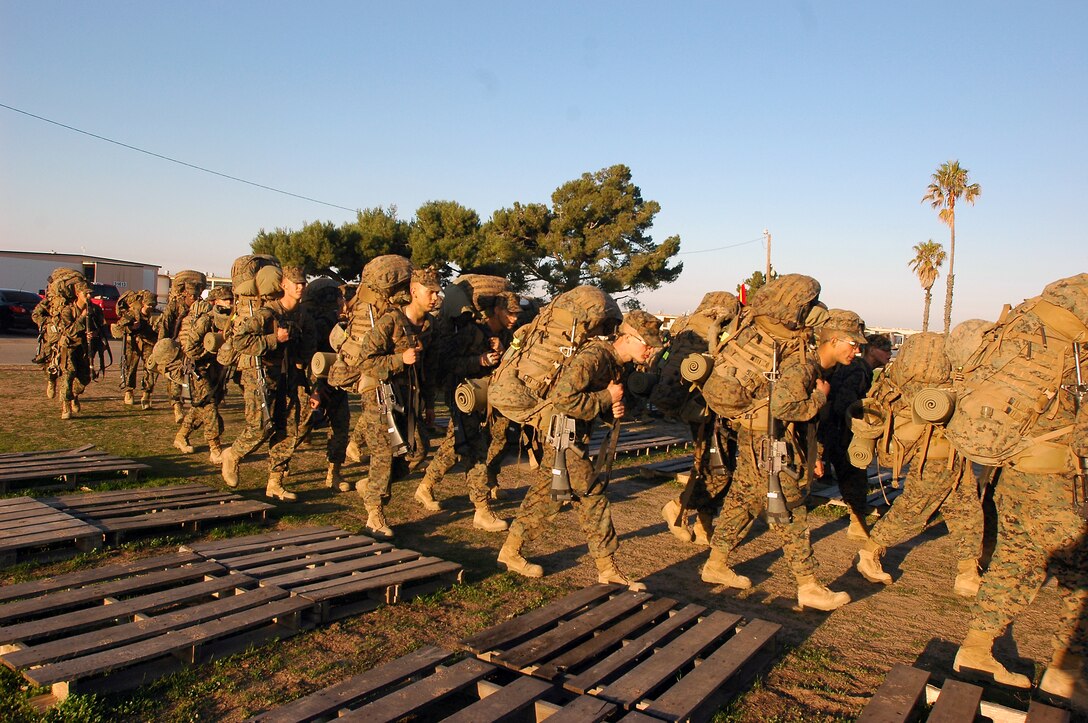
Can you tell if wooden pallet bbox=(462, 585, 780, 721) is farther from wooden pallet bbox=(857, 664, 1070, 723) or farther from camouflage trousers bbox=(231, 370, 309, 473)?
camouflage trousers bbox=(231, 370, 309, 473)

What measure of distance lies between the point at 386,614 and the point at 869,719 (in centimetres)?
301

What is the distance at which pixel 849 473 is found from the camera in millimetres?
7945

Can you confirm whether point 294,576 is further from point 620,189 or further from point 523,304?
point 620,189

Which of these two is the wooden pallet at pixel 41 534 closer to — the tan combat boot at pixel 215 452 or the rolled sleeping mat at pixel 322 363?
the rolled sleeping mat at pixel 322 363

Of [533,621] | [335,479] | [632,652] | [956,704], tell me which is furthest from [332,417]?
[956,704]

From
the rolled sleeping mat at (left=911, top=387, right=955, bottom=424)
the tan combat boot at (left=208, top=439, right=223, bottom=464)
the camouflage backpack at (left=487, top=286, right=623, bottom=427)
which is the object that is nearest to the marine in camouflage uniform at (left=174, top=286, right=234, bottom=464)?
the tan combat boot at (left=208, top=439, right=223, bottom=464)

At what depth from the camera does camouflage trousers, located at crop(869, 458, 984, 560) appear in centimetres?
626

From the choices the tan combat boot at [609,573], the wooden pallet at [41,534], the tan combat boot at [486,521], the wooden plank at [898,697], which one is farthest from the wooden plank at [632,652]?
the wooden pallet at [41,534]

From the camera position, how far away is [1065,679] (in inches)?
178

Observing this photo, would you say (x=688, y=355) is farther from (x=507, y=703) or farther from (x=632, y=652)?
(x=507, y=703)

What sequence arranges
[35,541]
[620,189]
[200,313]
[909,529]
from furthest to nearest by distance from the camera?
1. [620,189]
2. [200,313]
3. [909,529]
4. [35,541]

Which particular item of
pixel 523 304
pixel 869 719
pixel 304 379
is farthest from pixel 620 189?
pixel 869 719

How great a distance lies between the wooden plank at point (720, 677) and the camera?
3.77 metres

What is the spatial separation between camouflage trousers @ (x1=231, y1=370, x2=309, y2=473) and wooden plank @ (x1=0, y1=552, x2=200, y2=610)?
2.41 meters
